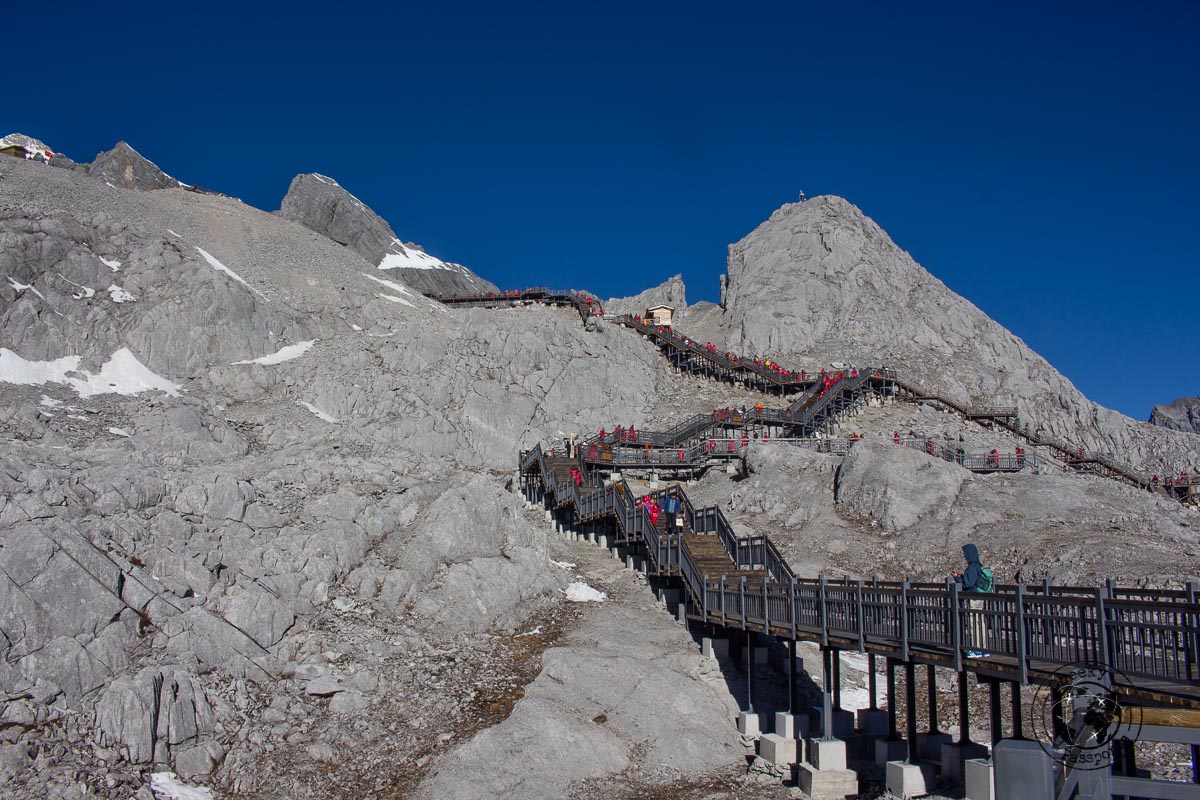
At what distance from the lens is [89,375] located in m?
40.8

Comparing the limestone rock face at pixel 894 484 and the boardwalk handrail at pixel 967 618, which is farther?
the limestone rock face at pixel 894 484

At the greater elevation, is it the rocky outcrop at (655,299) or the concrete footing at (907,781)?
the rocky outcrop at (655,299)

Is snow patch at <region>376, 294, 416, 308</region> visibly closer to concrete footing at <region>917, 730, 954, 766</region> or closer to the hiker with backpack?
concrete footing at <region>917, 730, 954, 766</region>

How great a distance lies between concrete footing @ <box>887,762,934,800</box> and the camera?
16844 mm

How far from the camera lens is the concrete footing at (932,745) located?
1889 centimetres

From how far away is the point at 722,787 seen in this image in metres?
18.8

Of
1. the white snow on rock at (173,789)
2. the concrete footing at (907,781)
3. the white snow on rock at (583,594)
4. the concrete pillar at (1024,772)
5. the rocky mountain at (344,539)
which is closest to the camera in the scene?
the concrete pillar at (1024,772)

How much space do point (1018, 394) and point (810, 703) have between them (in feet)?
145

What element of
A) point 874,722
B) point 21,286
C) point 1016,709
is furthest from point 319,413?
point 1016,709

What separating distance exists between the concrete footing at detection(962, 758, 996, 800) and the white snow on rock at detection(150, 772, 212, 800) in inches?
560

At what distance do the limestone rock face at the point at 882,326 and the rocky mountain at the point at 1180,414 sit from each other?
62.4 meters

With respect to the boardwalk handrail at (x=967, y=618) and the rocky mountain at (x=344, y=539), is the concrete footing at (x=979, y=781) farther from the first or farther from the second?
the rocky mountain at (x=344, y=539)

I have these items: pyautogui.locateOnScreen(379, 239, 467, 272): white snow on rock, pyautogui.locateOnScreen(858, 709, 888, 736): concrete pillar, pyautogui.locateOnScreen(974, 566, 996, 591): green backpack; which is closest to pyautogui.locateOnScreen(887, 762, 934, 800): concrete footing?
pyautogui.locateOnScreen(858, 709, 888, 736): concrete pillar

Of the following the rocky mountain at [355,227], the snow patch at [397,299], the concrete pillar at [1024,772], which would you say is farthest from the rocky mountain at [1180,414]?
the concrete pillar at [1024,772]
